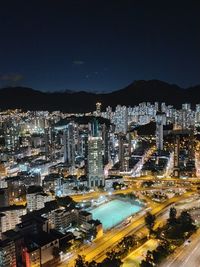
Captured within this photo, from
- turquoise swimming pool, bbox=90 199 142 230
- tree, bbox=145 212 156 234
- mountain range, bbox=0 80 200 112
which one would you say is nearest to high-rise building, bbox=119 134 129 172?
turquoise swimming pool, bbox=90 199 142 230

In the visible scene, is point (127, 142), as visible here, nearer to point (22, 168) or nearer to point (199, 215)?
point (22, 168)

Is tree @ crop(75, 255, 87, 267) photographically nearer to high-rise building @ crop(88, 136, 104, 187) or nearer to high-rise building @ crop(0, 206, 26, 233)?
high-rise building @ crop(0, 206, 26, 233)

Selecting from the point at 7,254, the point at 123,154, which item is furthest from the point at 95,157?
Result: the point at 7,254

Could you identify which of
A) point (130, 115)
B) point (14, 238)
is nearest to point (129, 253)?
point (14, 238)

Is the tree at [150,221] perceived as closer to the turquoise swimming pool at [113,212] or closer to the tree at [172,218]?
the tree at [172,218]

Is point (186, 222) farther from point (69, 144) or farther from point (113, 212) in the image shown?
point (69, 144)
